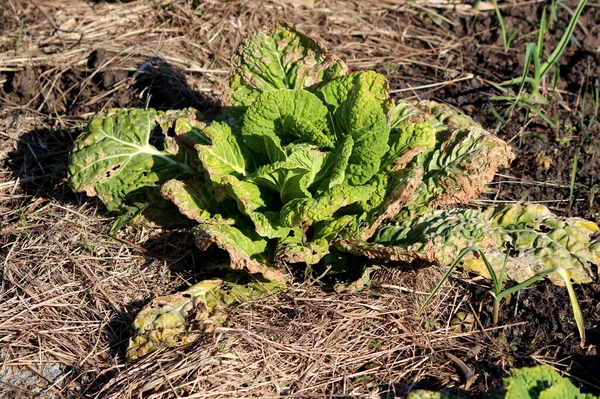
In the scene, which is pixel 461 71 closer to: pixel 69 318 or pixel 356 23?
pixel 356 23

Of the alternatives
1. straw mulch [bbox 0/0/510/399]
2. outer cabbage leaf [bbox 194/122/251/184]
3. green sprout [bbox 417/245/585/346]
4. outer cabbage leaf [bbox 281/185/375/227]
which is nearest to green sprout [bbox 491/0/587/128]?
straw mulch [bbox 0/0/510/399]

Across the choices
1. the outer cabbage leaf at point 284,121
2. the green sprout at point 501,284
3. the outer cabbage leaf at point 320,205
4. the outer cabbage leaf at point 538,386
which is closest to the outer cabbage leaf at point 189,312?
the outer cabbage leaf at point 320,205

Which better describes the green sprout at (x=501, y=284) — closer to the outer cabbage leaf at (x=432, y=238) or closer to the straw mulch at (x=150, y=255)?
the outer cabbage leaf at (x=432, y=238)

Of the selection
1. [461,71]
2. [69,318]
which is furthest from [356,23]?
[69,318]

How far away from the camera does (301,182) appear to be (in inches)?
128

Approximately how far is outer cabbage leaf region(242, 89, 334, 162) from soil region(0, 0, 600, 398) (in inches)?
29.6

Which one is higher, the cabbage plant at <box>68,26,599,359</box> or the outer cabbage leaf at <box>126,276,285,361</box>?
the cabbage plant at <box>68,26,599,359</box>

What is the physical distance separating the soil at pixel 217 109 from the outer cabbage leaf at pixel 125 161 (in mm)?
229

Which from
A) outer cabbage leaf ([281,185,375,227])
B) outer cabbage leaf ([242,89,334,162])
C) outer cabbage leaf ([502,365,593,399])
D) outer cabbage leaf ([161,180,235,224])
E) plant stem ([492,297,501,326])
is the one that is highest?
outer cabbage leaf ([242,89,334,162])

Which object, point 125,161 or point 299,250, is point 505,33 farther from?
point 125,161

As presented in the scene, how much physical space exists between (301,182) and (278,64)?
2.84 feet

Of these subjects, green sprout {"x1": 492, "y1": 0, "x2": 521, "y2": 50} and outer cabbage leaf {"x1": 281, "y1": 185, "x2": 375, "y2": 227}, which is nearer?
outer cabbage leaf {"x1": 281, "y1": 185, "x2": 375, "y2": 227}

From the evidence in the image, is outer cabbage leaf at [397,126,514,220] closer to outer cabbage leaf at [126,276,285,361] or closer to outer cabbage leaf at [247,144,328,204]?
outer cabbage leaf at [247,144,328,204]

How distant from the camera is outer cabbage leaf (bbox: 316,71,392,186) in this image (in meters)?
Answer: 3.32
